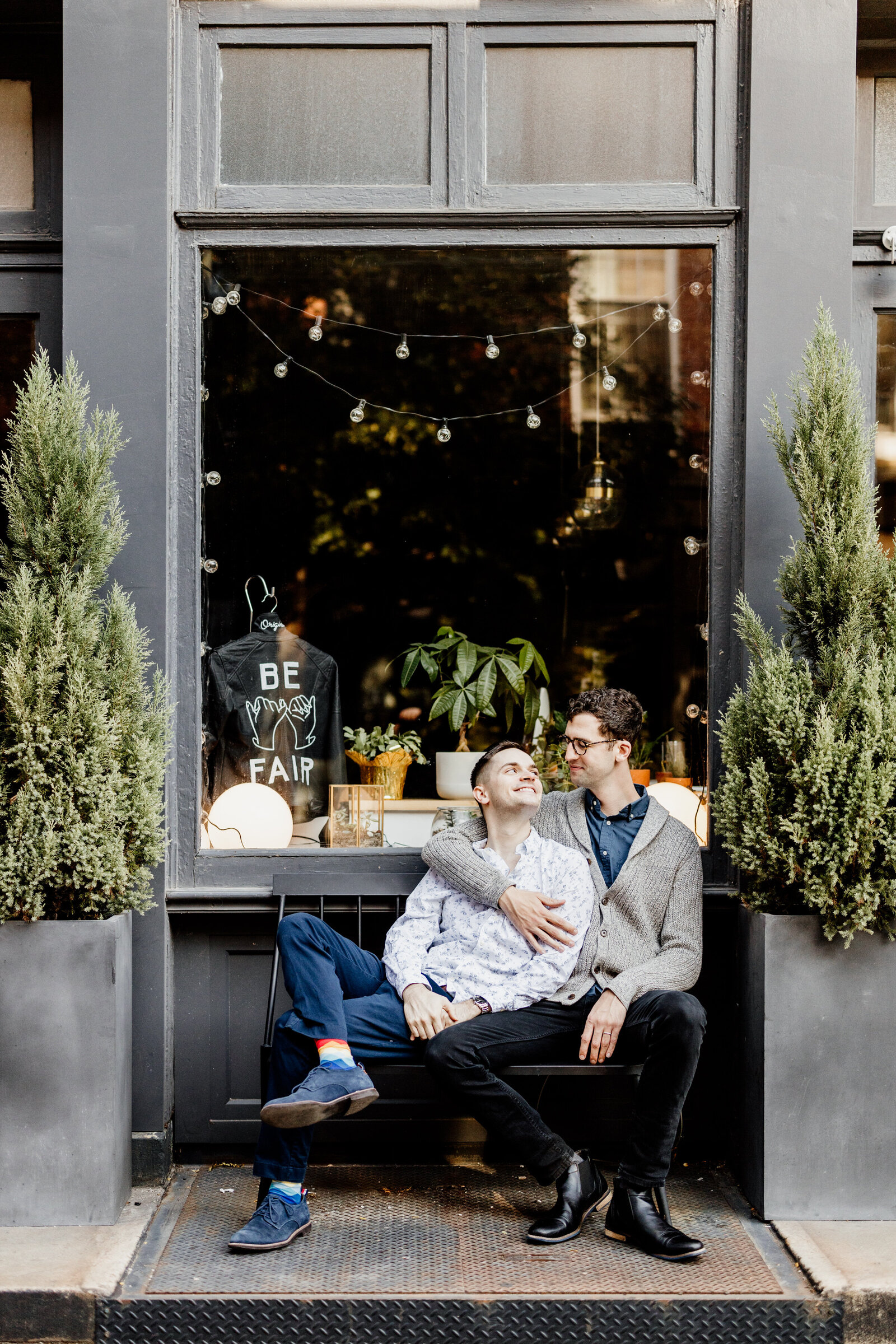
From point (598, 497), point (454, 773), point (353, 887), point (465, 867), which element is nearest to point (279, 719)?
point (454, 773)

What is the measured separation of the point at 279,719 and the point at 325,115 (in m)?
2.26

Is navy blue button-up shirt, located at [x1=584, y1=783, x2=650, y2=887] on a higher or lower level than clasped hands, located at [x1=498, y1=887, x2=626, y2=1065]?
higher

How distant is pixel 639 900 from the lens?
3.66 meters

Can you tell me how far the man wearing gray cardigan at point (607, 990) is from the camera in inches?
129

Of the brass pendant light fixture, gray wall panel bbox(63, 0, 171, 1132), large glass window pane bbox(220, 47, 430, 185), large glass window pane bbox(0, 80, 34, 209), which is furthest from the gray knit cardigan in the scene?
large glass window pane bbox(0, 80, 34, 209)

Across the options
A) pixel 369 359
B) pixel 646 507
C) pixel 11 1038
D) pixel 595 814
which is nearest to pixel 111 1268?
pixel 11 1038

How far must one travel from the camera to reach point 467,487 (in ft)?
21.2

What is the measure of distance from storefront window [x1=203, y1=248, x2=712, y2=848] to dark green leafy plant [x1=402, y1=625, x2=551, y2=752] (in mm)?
57

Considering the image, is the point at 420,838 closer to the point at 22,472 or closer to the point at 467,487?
the point at 22,472

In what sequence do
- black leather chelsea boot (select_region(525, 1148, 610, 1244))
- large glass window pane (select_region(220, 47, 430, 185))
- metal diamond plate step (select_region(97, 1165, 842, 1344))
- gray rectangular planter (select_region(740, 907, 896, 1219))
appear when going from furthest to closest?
large glass window pane (select_region(220, 47, 430, 185))
gray rectangular planter (select_region(740, 907, 896, 1219))
black leather chelsea boot (select_region(525, 1148, 610, 1244))
metal diamond plate step (select_region(97, 1165, 842, 1344))

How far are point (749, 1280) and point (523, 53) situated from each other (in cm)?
408

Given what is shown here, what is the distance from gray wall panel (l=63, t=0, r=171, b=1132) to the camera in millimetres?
3877

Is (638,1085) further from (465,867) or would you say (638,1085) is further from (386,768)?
(386,768)

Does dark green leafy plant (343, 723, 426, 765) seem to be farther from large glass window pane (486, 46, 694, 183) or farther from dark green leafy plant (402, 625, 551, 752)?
large glass window pane (486, 46, 694, 183)
